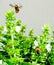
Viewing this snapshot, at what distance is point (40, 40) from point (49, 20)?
1060 mm

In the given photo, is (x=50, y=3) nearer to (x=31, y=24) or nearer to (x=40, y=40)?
(x=31, y=24)

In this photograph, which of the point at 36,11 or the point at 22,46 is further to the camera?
the point at 36,11

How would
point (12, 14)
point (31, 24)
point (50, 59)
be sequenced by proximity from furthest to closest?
point (31, 24) → point (50, 59) → point (12, 14)

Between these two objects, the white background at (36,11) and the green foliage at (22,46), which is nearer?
the green foliage at (22,46)

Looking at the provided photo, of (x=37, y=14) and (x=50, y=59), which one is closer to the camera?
(x=50, y=59)

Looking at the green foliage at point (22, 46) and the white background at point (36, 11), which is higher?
the white background at point (36, 11)

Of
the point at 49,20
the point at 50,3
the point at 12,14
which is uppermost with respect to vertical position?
the point at 50,3

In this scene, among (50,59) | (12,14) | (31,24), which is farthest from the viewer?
(31,24)

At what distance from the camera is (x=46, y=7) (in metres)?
1.94

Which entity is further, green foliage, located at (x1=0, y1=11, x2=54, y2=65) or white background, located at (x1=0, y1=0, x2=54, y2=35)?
white background, located at (x1=0, y1=0, x2=54, y2=35)

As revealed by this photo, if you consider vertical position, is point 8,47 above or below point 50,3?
below

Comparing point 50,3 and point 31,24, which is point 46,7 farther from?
point 31,24

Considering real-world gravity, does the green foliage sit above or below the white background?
below

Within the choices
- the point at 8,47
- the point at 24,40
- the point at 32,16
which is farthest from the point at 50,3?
the point at 8,47
